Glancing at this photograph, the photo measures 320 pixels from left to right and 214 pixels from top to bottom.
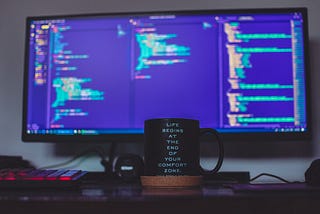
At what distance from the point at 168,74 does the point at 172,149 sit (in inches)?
14.2

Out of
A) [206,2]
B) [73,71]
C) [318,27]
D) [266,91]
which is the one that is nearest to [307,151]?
[266,91]

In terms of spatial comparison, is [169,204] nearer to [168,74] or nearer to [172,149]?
[172,149]

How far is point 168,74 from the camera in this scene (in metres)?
1.04

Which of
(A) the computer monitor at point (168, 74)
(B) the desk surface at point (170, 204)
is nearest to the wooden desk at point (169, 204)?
(B) the desk surface at point (170, 204)

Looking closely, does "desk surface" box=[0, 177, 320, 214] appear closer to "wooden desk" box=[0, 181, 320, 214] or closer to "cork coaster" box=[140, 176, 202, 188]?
"wooden desk" box=[0, 181, 320, 214]

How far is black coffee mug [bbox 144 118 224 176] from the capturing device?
71 cm

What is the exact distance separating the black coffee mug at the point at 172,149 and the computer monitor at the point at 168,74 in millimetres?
300

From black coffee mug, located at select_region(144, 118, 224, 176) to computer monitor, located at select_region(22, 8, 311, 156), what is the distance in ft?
0.98

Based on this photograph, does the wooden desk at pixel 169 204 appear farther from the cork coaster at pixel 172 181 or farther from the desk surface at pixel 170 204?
the cork coaster at pixel 172 181

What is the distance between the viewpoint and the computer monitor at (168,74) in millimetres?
1019

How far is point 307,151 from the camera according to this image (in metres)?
1.12

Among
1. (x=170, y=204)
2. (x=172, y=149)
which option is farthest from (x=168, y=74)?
(x=170, y=204)

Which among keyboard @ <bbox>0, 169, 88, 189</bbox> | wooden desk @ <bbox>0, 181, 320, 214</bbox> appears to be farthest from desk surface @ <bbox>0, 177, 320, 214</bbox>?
keyboard @ <bbox>0, 169, 88, 189</bbox>

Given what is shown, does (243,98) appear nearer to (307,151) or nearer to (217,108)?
(217,108)
